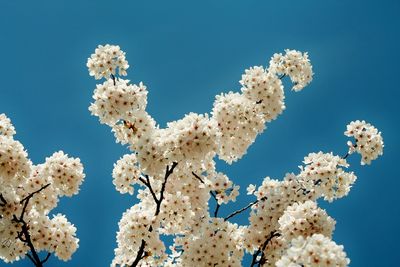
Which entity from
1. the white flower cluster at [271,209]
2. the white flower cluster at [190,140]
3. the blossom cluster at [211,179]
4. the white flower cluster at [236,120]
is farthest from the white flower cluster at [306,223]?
the white flower cluster at [236,120]

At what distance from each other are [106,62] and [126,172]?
8.93ft

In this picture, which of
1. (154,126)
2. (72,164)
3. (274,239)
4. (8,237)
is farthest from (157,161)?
(8,237)

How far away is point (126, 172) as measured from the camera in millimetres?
12750

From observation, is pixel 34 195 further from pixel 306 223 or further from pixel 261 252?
pixel 306 223

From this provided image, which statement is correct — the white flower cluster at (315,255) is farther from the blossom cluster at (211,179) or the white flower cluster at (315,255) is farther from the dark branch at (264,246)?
the dark branch at (264,246)

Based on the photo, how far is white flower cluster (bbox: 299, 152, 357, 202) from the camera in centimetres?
1201

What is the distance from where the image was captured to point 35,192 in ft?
39.6

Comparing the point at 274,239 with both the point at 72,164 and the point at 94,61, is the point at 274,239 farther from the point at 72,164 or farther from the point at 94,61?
the point at 94,61

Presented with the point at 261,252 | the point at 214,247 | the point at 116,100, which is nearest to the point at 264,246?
the point at 261,252

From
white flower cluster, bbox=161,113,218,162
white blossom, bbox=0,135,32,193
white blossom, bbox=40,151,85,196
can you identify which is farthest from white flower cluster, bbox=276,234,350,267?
white blossom, bbox=0,135,32,193

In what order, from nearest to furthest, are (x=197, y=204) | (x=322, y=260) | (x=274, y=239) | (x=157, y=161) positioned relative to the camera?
(x=322, y=260), (x=157, y=161), (x=274, y=239), (x=197, y=204)

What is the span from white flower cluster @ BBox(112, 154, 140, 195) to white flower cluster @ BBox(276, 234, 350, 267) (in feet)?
19.0

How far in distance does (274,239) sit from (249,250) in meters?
0.70

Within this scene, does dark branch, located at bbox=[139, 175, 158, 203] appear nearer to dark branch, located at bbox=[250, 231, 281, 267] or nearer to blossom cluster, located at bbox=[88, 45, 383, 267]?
blossom cluster, located at bbox=[88, 45, 383, 267]
